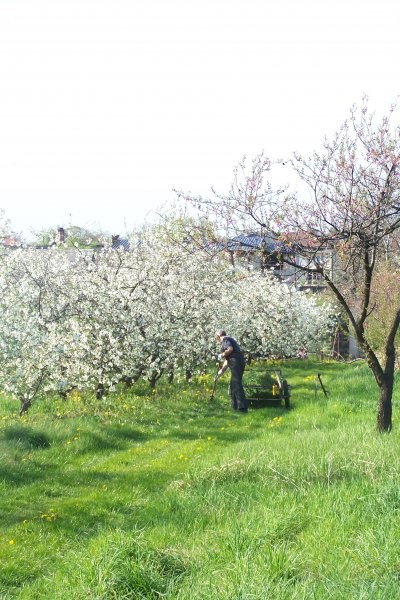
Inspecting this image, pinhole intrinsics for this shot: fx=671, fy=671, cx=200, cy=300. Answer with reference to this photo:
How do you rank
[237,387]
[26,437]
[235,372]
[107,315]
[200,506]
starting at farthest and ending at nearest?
[107,315], [235,372], [237,387], [26,437], [200,506]

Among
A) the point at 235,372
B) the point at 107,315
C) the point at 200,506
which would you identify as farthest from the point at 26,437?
the point at 235,372

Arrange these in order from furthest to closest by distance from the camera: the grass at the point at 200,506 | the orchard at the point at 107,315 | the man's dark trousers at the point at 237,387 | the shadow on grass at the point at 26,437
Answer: the man's dark trousers at the point at 237,387, the orchard at the point at 107,315, the shadow on grass at the point at 26,437, the grass at the point at 200,506

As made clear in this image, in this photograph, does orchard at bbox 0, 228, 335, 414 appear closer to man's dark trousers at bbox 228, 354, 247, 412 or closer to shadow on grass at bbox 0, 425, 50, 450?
man's dark trousers at bbox 228, 354, 247, 412

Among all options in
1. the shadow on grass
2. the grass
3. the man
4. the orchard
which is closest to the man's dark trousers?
the man

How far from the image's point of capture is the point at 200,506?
6.84 m

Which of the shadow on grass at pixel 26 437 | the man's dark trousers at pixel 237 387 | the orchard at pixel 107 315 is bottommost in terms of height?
the shadow on grass at pixel 26 437

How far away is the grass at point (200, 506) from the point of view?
181 inches

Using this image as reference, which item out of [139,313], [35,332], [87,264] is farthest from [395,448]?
[87,264]

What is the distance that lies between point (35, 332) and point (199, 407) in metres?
3.97

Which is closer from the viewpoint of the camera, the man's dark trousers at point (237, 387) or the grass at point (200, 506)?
the grass at point (200, 506)

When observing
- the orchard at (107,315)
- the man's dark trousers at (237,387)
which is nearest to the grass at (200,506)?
the man's dark trousers at (237,387)

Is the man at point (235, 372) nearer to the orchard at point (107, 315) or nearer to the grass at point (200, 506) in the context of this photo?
the grass at point (200, 506)

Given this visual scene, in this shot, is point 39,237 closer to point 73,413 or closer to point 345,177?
point 73,413

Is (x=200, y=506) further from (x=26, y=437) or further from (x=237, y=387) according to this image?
(x=237, y=387)
